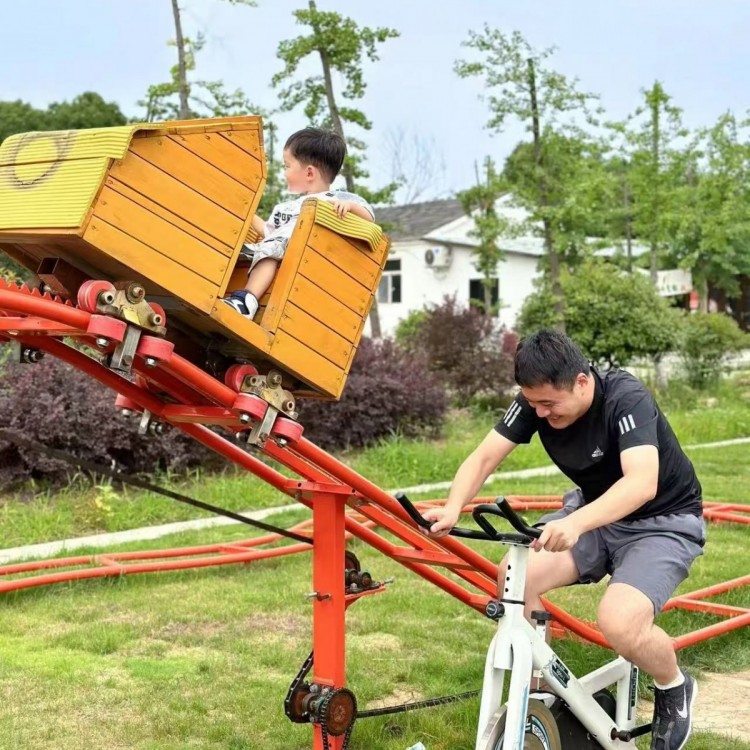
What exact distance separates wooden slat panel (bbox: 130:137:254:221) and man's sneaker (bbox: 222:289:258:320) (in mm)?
260

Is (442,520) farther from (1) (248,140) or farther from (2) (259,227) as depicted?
(1) (248,140)

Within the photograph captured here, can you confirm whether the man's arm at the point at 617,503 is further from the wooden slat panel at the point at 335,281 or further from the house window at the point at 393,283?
the house window at the point at 393,283

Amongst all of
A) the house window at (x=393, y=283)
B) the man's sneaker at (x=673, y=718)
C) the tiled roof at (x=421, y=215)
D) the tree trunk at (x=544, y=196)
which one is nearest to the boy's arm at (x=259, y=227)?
the man's sneaker at (x=673, y=718)

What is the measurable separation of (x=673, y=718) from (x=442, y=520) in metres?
1.03

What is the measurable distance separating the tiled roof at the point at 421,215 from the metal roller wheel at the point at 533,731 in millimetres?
27377

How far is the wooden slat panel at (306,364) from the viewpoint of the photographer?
132 inches

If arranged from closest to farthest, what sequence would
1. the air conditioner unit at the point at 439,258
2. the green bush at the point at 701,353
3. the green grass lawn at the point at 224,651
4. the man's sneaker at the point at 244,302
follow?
the man's sneaker at the point at 244,302, the green grass lawn at the point at 224,651, the green bush at the point at 701,353, the air conditioner unit at the point at 439,258

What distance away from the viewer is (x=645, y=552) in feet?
11.8

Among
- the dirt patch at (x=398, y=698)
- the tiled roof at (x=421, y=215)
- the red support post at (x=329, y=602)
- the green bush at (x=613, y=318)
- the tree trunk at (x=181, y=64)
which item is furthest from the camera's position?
the tiled roof at (x=421, y=215)

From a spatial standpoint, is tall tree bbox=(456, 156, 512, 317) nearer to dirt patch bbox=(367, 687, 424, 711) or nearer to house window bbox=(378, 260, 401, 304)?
house window bbox=(378, 260, 401, 304)

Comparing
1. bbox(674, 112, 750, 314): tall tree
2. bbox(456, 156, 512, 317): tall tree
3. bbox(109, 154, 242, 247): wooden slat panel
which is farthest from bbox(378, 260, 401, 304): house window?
bbox(109, 154, 242, 247): wooden slat panel

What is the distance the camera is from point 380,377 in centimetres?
1136

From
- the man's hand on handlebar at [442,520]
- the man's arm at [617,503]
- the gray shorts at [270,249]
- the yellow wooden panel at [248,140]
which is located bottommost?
the man's hand on handlebar at [442,520]

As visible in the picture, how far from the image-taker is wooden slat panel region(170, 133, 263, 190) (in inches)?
122
